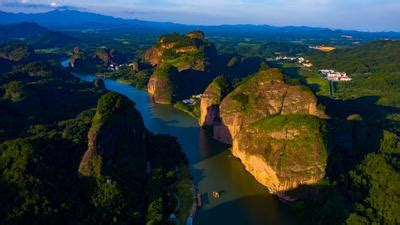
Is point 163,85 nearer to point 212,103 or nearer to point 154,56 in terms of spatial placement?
point 212,103

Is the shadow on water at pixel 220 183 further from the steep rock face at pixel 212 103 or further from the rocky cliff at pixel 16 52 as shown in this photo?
the rocky cliff at pixel 16 52

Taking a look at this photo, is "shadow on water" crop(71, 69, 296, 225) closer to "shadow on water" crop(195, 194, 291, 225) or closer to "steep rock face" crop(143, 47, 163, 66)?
"shadow on water" crop(195, 194, 291, 225)

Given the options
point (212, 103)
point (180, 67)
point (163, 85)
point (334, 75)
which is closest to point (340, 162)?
point (212, 103)

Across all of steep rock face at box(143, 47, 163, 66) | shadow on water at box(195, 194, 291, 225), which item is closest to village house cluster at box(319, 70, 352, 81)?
steep rock face at box(143, 47, 163, 66)

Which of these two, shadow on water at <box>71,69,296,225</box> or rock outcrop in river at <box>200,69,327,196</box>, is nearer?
shadow on water at <box>71,69,296,225</box>

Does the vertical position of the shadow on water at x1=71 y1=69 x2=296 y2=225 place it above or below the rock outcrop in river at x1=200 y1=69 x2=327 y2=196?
below

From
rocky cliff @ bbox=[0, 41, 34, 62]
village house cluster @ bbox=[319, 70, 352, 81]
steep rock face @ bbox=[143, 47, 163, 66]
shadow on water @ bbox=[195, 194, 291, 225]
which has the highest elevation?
steep rock face @ bbox=[143, 47, 163, 66]

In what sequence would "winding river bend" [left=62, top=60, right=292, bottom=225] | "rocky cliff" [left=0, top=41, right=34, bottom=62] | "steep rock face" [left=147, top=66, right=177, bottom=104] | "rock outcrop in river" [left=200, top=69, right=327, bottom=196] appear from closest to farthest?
"winding river bend" [left=62, top=60, right=292, bottom=225]
"rock outcrop in river" [left=200, top=69, right=327, bottom=196]
"steep rock face" [left=147, top=66, right=177, bottom=104]
"rocky cliff" [left=0, top=41, right=34, bottom=62]
